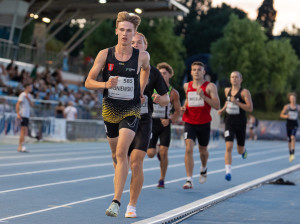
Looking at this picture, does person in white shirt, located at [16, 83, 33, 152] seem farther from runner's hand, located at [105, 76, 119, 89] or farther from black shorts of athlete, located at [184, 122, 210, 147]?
runner's hand, located at [105, 76, 119, 89]

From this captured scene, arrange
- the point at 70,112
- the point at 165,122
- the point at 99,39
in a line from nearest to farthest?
the point at 165,122 < the point at 70,112 < the point at 99,39

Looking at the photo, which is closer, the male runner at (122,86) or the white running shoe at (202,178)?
the male runner at (122,86)

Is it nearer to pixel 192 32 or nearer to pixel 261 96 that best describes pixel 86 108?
pixel 261 96

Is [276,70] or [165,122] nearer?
[165,122]

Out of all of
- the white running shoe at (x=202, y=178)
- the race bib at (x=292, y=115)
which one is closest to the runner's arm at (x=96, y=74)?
the white running shoe at (x=202, y=178)

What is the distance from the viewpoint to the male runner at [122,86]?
7059 millimetres

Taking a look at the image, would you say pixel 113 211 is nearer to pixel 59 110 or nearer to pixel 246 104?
pixel 246 104

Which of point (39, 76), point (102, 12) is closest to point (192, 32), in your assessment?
point (102, 12)

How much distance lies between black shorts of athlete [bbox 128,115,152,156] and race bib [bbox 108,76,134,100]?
85cm

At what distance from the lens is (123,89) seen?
708 cm

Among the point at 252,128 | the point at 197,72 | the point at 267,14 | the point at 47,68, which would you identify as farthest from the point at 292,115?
the point at 267,14

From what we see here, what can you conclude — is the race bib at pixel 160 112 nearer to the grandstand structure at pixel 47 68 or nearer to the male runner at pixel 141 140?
the male runner at pixel 141 140

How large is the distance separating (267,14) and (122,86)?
104m

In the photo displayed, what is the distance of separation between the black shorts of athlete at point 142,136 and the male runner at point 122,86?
59 cm
